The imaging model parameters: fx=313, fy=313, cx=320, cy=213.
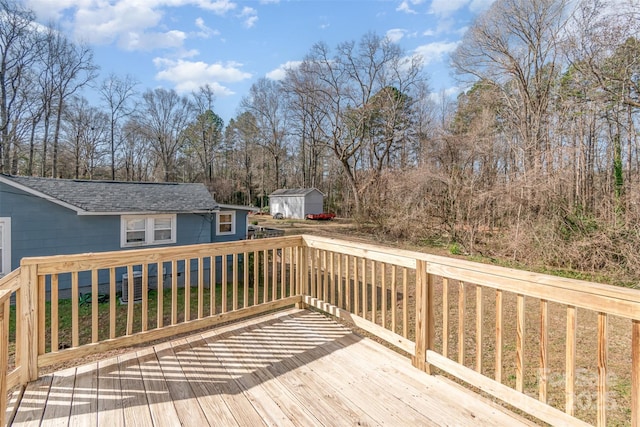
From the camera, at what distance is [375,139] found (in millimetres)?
22203

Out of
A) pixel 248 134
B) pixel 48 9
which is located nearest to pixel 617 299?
pixel 48 9

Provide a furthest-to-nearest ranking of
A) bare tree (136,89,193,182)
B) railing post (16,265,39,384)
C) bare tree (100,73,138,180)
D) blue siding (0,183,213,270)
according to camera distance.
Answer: bare tree (136,89,193,182)
bare tree (100,73,138,180)
blue siding (0,183,213,270)
railing post (16,265,39,384)

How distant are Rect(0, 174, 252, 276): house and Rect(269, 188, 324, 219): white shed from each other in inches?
599

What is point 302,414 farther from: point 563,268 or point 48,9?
point 48,9

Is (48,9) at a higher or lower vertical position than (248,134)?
higher

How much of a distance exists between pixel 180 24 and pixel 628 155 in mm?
13053

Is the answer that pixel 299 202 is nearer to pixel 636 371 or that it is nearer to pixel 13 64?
pixel 13 64

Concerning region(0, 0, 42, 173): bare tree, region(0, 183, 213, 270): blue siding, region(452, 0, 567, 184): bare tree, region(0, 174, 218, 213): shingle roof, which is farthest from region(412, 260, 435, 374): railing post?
region(0, 0, 42, 173): bare tree

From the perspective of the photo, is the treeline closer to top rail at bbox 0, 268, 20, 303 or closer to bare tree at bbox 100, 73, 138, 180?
bare tree at bbox 100, 73, 138, 180

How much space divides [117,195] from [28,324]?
890 centimetres

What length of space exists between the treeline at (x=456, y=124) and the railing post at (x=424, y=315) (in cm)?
725

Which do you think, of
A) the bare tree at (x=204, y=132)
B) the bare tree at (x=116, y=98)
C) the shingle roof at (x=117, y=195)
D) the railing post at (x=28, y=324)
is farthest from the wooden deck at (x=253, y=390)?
the bare tree at (x=204, y=132)

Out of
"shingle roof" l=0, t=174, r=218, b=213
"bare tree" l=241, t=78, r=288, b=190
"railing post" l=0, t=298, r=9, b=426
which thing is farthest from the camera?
"bare tree" l=241, t=78, r=288, b=190

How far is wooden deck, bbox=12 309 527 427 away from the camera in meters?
1.89
